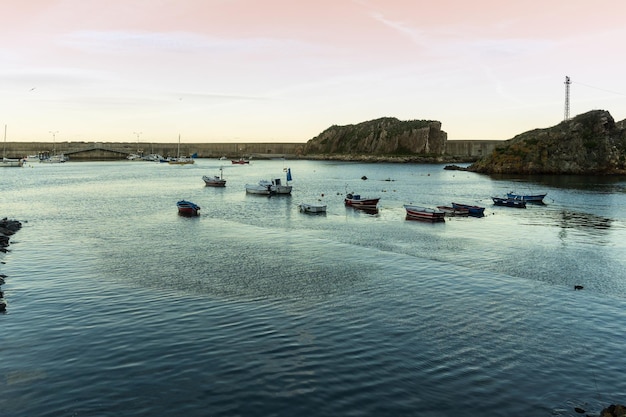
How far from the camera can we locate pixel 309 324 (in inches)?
993

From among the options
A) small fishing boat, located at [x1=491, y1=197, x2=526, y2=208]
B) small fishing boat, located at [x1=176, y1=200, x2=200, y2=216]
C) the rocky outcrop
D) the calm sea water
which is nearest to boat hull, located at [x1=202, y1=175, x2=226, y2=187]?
small fishing boat, located at [x1=176, y1=200, x2=200, y2=216]

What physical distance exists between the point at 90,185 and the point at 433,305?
118m

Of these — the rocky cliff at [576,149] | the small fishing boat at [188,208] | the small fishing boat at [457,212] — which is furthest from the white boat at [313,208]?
the rocky cliff at [576,149]

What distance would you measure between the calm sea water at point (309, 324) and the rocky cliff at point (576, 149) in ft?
421

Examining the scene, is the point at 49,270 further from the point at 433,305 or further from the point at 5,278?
the point at 433,305

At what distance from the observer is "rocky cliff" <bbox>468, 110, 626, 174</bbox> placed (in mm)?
167625

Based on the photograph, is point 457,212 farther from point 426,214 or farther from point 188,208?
point 188,208

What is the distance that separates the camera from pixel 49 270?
119 feet

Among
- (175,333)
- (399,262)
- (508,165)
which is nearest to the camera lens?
(175,333)

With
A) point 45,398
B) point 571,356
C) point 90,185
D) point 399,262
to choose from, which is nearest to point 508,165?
point 90,185

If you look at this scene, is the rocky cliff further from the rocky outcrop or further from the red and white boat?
the rocky outcrop

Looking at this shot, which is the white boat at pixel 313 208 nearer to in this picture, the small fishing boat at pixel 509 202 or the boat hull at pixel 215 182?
the small fishing boat at pixel 509 202

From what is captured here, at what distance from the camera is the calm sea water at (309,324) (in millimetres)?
17828

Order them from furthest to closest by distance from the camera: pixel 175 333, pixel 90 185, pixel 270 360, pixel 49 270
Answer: pixel 90 185, pixel 49 270, pixel 175 333, pixel 270 360
